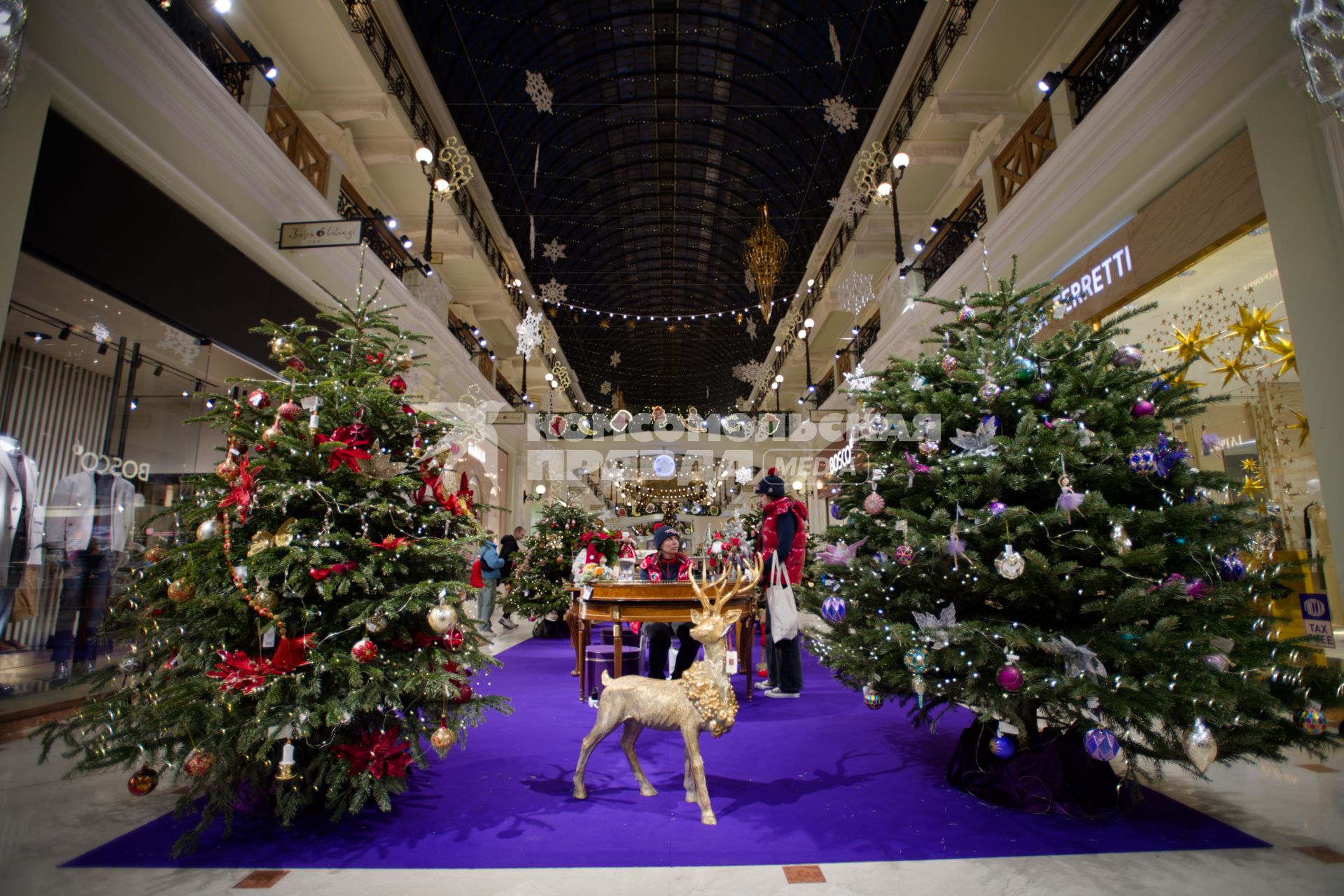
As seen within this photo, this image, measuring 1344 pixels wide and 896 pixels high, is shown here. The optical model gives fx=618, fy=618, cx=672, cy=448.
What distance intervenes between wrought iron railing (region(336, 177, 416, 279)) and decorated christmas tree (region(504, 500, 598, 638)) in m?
4.74

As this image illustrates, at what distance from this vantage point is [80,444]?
15.0 ft

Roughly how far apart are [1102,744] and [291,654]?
3280 mm

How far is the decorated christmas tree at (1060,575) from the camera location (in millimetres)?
2479

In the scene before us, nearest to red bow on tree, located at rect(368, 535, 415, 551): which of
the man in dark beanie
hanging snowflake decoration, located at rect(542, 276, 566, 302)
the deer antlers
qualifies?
the deer antlers

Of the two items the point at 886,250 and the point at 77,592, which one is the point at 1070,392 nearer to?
the point at 77,592

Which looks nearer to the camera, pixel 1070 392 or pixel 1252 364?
pixel 1070 392

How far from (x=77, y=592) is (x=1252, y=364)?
8.69 m

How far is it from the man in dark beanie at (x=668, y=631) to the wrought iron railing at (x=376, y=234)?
5790 mm

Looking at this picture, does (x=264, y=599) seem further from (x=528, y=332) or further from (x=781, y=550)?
(x=528, y=332)

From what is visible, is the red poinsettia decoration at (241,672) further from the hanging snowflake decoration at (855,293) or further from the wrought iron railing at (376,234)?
the hanging snowflake decoration at (855,293)

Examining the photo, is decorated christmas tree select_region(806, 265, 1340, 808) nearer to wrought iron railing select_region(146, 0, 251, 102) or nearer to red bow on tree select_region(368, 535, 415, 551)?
red bow on tree select_region(368, 535, 415, 551)

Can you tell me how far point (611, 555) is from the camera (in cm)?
865

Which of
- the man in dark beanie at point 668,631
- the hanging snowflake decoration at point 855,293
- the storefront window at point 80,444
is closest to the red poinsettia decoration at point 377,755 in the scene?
the storefront window at point 80,444

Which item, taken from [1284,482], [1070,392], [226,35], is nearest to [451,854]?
[1070,392]
